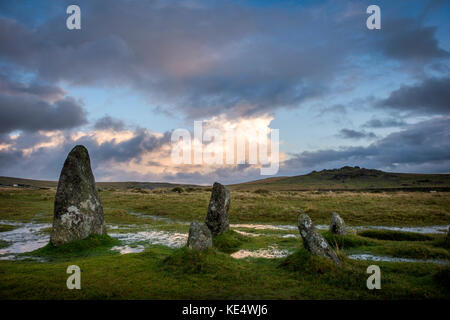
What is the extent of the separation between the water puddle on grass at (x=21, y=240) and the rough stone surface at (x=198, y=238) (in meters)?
9.35

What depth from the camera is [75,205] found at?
15.5 metres

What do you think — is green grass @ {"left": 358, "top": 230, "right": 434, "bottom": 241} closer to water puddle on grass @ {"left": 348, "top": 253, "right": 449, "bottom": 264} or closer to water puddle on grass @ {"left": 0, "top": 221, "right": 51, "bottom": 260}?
water puddle on grass @ {"left": 348, "top": 253, "right": 449, "bottom": 264}

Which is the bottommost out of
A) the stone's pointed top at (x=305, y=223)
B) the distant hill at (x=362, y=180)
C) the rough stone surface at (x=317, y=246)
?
the distant hill at (x=362, y=180)

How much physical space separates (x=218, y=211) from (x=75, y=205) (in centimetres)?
858

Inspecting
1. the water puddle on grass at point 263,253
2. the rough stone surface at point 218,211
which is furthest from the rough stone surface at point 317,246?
the rough stone surface at point 218,211

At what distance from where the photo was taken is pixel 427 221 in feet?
90.7

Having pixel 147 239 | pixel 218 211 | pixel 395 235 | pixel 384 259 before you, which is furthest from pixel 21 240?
pixel 395 235

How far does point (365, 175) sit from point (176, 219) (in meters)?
181

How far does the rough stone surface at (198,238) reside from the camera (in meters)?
11.1

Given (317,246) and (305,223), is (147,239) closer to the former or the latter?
(305,223)

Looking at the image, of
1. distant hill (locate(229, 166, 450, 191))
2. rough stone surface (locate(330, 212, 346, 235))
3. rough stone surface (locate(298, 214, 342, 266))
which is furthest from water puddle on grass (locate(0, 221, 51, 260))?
distant hill (locate(229, 166, 450, 191))

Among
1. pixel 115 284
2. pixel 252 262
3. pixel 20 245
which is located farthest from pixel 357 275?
pixel 20 245

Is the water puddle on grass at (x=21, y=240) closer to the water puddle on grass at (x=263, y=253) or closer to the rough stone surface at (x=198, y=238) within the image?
the rough stone surface at (x=198, y=238)
